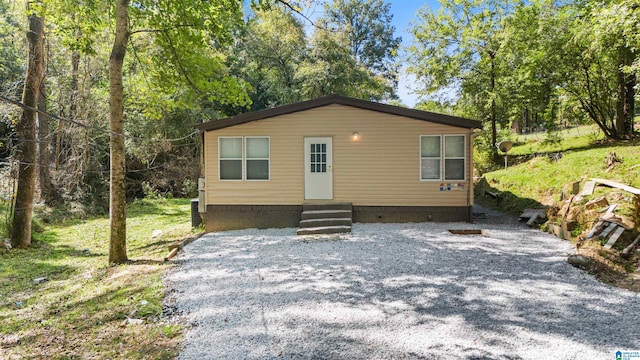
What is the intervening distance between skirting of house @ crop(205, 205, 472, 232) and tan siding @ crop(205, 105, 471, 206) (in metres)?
0.14

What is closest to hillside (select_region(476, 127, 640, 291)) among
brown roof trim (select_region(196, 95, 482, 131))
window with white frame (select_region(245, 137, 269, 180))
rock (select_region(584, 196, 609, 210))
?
rock (select_region(584, 196, 609, 210))

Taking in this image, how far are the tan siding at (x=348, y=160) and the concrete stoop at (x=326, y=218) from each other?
0.30 metres

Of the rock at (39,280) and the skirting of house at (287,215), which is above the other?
the skirting of house at (287,215)

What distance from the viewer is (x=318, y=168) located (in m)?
9.55

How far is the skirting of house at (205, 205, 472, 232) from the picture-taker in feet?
30.8

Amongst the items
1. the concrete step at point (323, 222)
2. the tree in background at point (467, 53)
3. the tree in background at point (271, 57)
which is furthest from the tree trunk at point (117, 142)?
the tree in background at point (467, 53)

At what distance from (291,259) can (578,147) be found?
1355cm

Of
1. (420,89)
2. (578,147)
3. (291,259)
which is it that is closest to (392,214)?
(291,259)

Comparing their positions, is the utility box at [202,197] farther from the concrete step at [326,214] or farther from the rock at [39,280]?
the rock at [39,280]

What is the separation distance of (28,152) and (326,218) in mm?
7394

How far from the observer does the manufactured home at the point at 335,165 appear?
9344mm

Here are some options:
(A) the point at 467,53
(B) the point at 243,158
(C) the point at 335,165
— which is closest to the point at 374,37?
(A) the point at 467,53

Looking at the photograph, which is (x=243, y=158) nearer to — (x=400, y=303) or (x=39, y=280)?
(x=39, y=280)

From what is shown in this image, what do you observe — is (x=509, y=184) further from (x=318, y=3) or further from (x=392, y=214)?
(x=318, y=3)
